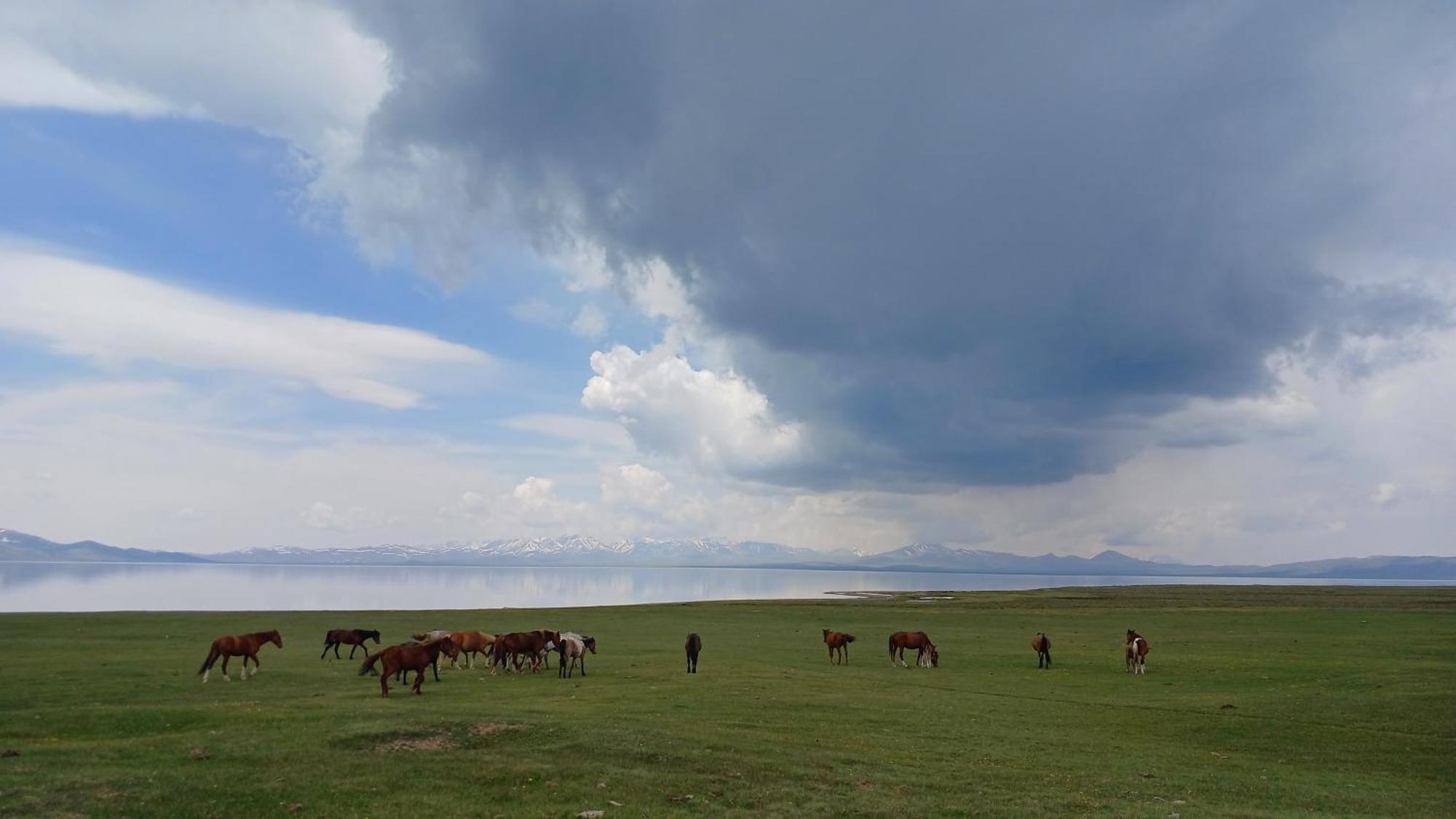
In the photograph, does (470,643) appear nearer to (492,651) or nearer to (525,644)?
(492,651)

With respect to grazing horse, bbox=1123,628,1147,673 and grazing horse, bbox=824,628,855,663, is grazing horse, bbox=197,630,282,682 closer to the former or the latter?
grazing horse, bbox=824,628,855,663

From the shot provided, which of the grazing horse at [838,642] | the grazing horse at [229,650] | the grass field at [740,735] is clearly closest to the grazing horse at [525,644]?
the grass field at [740,735]

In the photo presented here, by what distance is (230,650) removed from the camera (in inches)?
1024

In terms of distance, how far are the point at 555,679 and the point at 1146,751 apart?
18.8 m

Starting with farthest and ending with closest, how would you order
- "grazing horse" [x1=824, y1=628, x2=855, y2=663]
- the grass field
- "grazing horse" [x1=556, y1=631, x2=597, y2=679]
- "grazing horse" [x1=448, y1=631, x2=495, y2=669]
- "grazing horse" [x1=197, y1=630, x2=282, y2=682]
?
"grazing horse" [x1=824, y1=628, x2=855, y2=663] → "grazing horse" [x1=448, y1=631, x2=495, y2=669] → "grazing horse" [x1=556, y1=631, x2=597, y2=679] → "grazing horse" [x1=197, y1=630, x2=282, y2=682] → the grass field

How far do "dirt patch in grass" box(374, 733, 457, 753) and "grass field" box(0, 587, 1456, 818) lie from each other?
0.07 metres

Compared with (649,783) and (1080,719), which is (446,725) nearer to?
(649,783)

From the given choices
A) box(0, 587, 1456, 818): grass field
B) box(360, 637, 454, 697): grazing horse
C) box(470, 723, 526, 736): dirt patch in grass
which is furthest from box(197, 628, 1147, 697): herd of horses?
box(470, 723, 526, 736): dirt patch in grass

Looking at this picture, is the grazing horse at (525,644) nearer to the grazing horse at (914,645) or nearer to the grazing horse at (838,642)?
the grazing horse at (838,642)

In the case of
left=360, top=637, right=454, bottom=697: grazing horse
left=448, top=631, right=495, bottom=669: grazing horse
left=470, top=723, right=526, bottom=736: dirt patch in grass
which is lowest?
left=448, top=631, right=495, bottom=669: grazing horse

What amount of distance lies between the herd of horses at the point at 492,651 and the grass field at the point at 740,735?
866mm

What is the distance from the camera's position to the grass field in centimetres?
1314

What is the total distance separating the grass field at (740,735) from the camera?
1314 centimetres

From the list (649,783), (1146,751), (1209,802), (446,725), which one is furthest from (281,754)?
(1146,751)
